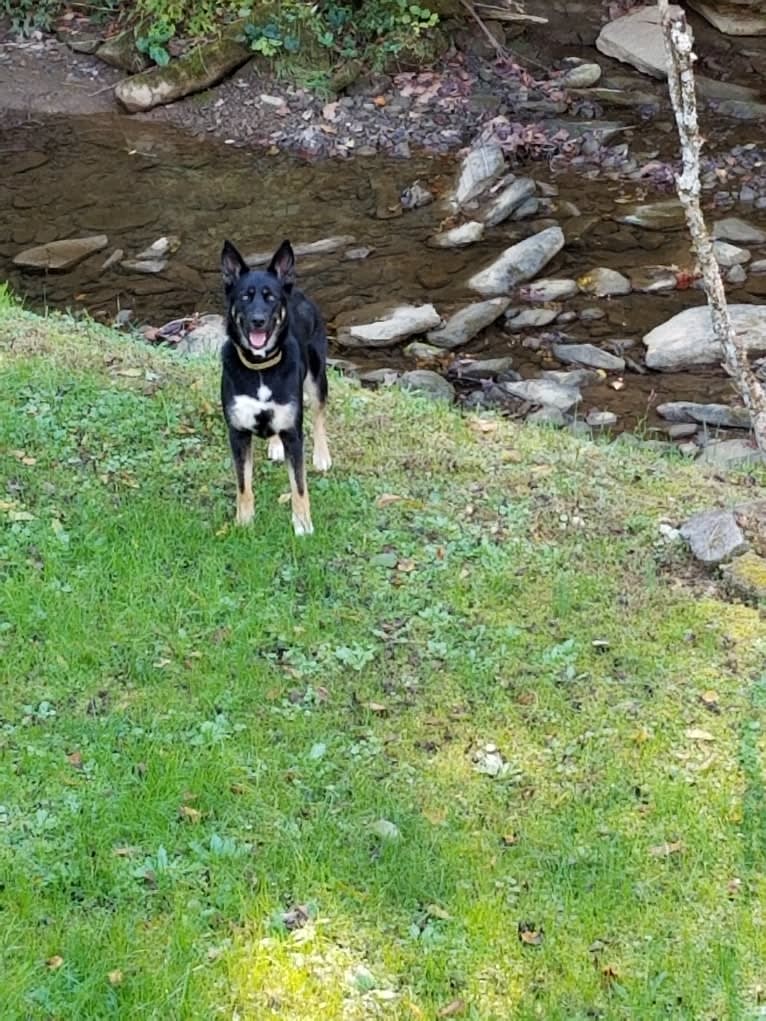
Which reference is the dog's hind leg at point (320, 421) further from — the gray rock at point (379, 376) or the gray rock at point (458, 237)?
the gray rock at point (458, 237)

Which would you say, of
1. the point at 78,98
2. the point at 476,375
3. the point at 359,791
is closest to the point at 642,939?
the point at 359,791

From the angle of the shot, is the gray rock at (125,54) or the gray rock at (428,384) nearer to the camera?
the gray rock at (428,384)

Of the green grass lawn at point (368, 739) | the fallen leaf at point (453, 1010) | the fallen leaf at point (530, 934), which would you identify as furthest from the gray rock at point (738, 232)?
the fallen leaf at point (453, 1010)

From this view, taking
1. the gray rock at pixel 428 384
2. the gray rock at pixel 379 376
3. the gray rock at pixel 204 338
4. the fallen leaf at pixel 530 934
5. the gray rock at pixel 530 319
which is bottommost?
the gray rock at pixel 530 319

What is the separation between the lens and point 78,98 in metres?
13.9

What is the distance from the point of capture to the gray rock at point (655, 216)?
34.2 feet

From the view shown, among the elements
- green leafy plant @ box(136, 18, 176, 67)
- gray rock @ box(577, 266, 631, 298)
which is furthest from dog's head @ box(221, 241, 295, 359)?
green leafy plant @ box(136, 18, 176, 67)

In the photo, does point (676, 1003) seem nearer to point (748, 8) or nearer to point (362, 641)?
point (362, 641)

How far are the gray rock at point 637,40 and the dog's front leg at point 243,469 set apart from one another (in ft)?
31.2

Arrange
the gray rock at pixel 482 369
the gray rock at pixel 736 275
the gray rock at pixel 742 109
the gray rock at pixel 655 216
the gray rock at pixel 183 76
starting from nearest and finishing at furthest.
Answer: the gray rock at pixel 482 369 < the gray rock at pixel 736 275 < the gray rock at pixel 655 216 < the gray rock at pixel 742 109 < the gray rock at pixel 183 76

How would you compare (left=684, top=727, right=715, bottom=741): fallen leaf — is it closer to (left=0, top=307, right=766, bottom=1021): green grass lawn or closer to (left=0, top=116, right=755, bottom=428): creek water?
(left=0, top=307, right=766, bottom=1021): green grass lawn

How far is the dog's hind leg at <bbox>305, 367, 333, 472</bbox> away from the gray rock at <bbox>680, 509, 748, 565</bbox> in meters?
1.60

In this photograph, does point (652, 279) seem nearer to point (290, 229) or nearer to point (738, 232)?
point (738, 232)

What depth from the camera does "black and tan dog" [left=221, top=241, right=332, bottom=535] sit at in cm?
485
